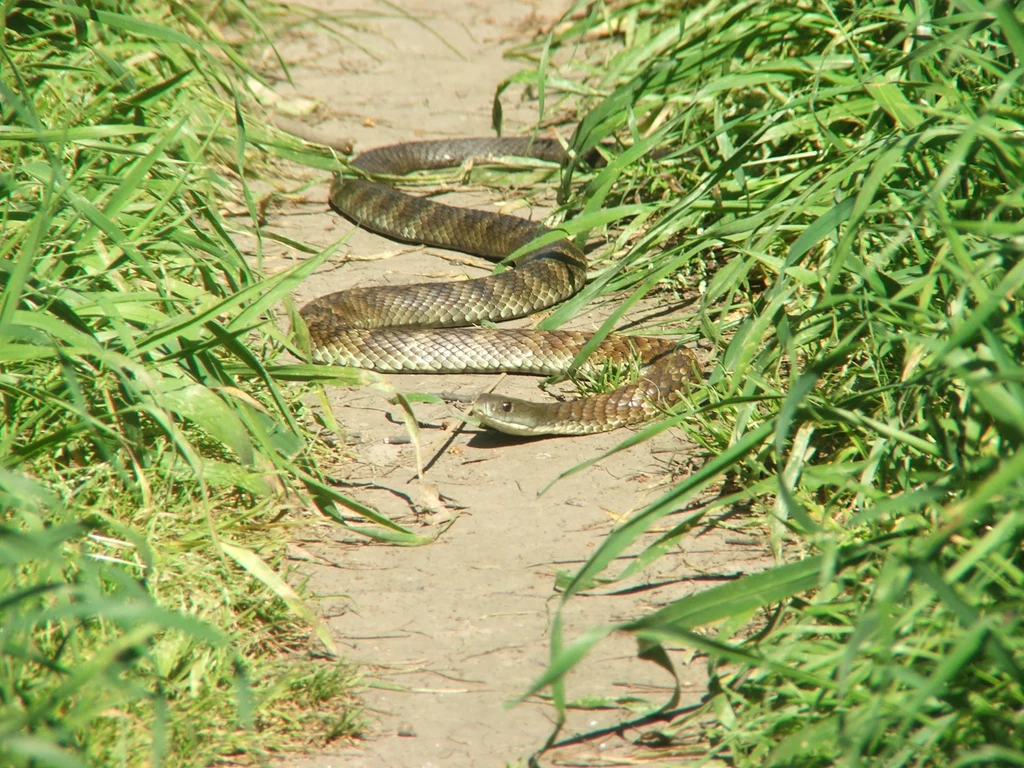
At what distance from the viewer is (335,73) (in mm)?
8914

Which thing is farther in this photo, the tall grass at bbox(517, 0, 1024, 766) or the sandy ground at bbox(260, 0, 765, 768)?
the sandy ground at bbox(260, 0, 765, 768)

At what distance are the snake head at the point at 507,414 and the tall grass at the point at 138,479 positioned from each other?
2.45 feet

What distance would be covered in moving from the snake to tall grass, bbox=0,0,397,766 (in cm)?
116

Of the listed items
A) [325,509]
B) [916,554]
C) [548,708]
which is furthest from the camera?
[325,509]

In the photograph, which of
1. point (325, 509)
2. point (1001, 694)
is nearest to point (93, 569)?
point (325, 509)

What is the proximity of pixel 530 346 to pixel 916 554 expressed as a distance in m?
3.31

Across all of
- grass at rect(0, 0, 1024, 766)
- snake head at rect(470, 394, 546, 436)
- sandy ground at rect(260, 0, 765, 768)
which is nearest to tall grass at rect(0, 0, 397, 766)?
grass at rect(0, 0, 1024, 766)

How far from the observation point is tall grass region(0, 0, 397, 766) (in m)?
2.22

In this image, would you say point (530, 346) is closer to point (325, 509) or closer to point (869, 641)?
point (325, 509)

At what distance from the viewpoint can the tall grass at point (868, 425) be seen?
2.02 meters

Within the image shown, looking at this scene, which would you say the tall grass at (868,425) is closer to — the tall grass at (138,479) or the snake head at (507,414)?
the snake head at (507,414)

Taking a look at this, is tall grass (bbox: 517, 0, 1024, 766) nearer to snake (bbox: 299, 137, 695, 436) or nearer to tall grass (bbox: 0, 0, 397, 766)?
snake (bbox: 299, 137, 695, 436)

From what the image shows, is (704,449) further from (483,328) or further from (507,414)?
(483,328)

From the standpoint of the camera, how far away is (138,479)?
3.08m
